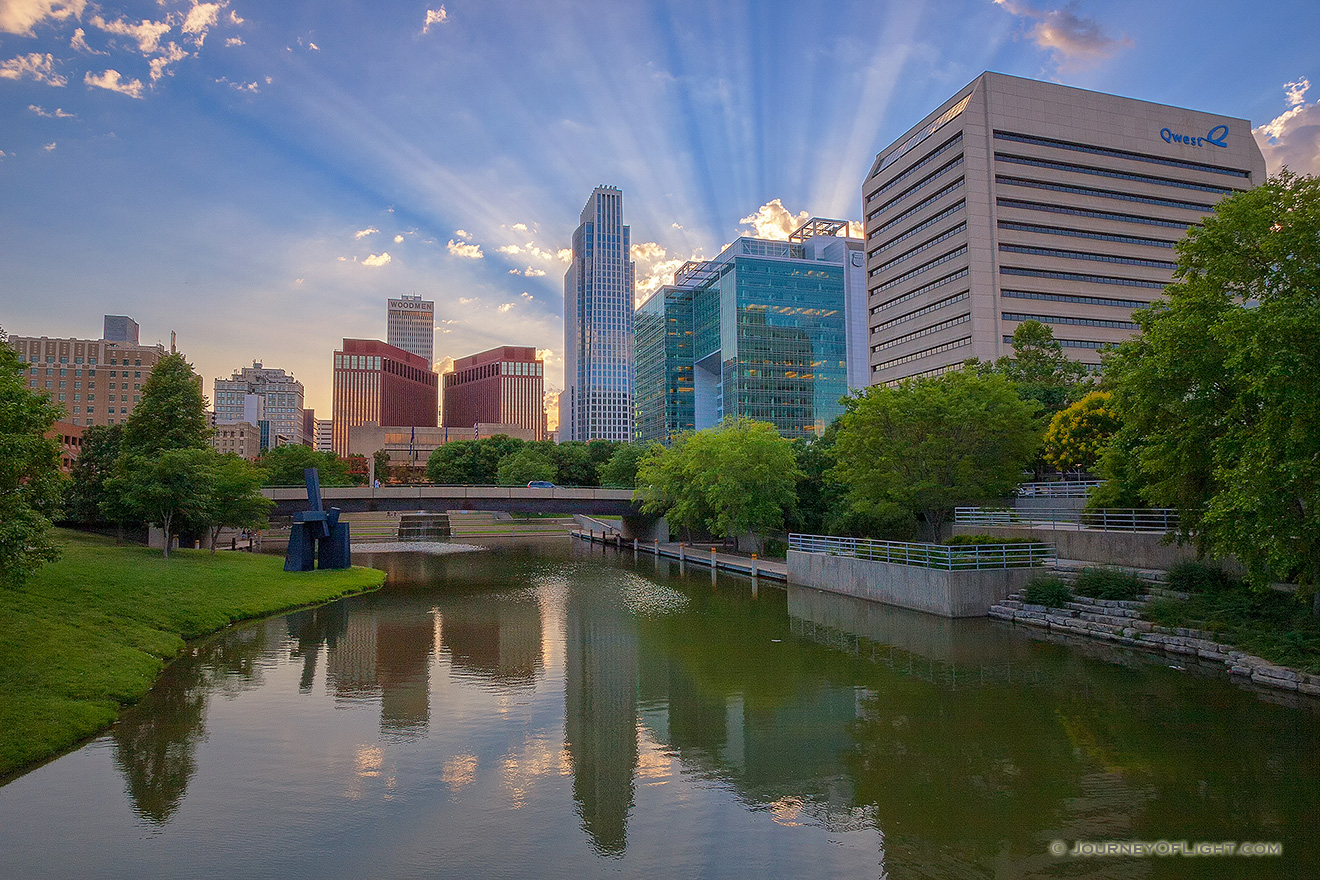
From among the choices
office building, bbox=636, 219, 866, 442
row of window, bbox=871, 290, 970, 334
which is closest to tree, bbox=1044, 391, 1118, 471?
row of window, bbox=871, 290, 970, 334

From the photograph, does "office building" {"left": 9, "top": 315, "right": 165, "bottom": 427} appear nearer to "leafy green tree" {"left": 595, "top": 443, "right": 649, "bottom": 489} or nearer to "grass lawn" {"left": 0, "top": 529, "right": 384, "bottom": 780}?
"leafy green tree" {"left": 595, "top": 443, "right": 649, "bottom": 489}

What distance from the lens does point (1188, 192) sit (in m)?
107

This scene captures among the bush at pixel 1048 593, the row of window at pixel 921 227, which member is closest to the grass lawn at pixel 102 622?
the bush at pixel 1048 593

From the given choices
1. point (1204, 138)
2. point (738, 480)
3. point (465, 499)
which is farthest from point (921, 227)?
point (465, 499)

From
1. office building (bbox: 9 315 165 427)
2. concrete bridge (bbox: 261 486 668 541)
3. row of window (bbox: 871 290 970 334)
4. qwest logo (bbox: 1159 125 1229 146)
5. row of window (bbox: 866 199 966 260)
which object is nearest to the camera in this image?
concrete bridge (bbox: 261 486 668 541)

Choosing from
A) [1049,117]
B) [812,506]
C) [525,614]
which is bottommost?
[525,614]

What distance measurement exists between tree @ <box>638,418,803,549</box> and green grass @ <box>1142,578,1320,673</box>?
26.3 meters

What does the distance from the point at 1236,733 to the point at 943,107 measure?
11367cm

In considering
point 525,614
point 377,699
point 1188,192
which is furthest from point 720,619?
point 1188,192

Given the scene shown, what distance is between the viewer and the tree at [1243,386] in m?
17.3

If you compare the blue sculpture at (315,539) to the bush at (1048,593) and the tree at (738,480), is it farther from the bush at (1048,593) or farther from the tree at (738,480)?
the bush at (1048,593)

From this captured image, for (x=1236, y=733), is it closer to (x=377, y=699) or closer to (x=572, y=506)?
(x=377, y=699)

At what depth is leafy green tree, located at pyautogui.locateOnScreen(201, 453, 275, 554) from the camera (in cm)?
4156

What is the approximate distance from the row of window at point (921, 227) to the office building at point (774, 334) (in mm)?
35171
